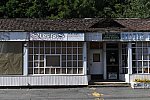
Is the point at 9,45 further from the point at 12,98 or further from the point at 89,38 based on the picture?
the point at 12,98

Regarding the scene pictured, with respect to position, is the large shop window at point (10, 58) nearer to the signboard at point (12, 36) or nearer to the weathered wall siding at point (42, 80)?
the signboard at point (12, 36)

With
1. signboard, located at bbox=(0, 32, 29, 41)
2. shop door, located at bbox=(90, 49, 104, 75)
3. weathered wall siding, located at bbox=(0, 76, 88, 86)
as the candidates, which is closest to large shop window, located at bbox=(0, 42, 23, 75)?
signboard, located at bbox=(0, 32, 29, 41)

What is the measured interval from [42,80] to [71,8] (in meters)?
27.1

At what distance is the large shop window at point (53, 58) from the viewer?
26.0m

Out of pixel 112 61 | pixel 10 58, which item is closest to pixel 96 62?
pixel 112 61

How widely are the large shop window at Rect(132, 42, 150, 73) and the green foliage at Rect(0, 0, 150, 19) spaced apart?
22.3m

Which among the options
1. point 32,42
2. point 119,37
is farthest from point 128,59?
point 32,42

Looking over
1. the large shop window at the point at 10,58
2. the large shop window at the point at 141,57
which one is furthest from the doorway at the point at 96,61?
the large shop window at the point at 10,58

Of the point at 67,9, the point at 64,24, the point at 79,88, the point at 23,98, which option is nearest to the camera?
the point at 23,98

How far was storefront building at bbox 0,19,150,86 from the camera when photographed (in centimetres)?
2553

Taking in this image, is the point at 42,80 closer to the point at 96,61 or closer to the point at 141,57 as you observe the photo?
the point at 96,61

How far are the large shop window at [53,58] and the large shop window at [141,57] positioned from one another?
3.82m

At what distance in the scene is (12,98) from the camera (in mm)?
18969

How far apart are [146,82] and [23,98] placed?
31.8ft
